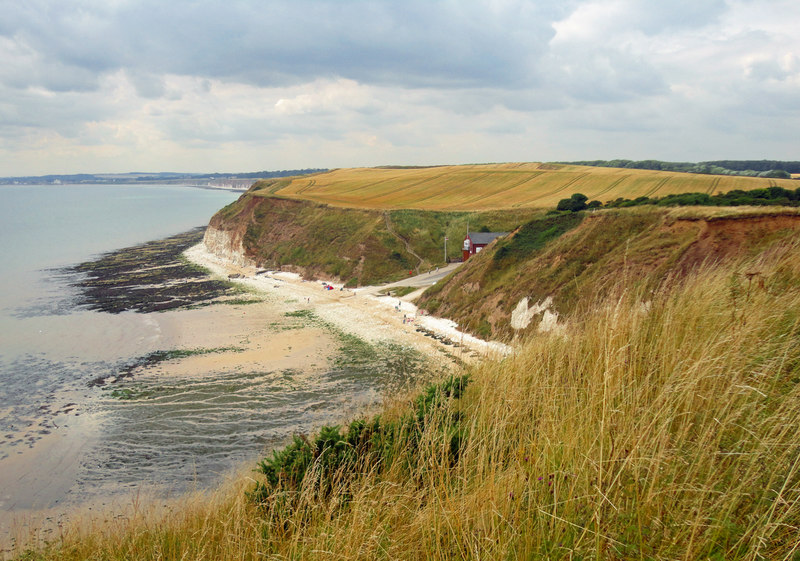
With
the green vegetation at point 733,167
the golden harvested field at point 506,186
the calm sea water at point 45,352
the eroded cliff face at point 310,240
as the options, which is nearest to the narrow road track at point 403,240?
the eroded cliff face at point 310,240

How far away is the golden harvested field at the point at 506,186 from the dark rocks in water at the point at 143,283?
2957 cm

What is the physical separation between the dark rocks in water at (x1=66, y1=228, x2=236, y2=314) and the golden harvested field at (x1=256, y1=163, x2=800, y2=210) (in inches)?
1164

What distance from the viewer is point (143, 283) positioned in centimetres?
6525

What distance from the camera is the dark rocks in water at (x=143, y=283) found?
54.3 meters

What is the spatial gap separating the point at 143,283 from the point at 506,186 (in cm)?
7210

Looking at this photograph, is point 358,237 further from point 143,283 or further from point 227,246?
point 143,283

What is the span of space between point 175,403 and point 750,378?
29.9m

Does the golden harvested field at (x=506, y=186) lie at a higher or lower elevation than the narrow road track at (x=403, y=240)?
higher

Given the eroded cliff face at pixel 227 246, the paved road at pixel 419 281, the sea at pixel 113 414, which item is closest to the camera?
the sea at pixel 113 414

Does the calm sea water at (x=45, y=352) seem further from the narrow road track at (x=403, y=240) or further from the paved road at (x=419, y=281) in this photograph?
the narrow road track at (x=403, y=240)

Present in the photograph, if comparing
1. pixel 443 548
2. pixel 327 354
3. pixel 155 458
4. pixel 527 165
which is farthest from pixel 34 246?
pixel 443 548

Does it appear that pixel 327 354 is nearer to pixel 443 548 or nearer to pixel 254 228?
pixel 443 548

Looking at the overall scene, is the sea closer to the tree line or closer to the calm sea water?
the calm sea water

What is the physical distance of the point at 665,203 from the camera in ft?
139
